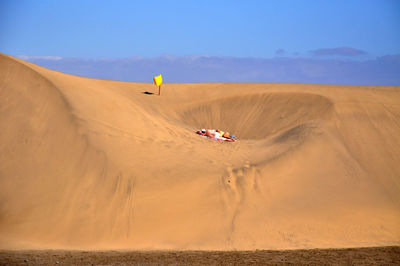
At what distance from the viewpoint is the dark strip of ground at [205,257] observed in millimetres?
6281

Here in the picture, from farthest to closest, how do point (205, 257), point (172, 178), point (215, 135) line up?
point (215, 135) < point (172, 178) < point (205, 257)

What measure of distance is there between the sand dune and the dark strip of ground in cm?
39

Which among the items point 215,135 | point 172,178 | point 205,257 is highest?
point 215,135

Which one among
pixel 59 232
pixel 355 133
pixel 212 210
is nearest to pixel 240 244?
pixel 212 210

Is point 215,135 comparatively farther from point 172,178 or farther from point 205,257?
point 205,257

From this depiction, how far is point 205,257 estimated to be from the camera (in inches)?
259

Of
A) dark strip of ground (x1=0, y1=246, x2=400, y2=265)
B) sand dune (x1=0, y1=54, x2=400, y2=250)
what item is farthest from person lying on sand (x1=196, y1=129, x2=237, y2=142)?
dark strip of ground (x1=0, y1=246, x2=400, y2=265)

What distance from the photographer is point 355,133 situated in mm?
11617

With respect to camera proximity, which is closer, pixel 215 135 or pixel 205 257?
pixel 205 257

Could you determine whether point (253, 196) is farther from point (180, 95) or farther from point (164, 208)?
point (180, 95)

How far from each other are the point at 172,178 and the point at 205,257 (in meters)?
2.61

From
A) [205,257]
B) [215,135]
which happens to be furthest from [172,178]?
[215,135]

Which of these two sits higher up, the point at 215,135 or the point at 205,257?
the point at 215,135

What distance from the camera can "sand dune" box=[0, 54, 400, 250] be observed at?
7656mm
